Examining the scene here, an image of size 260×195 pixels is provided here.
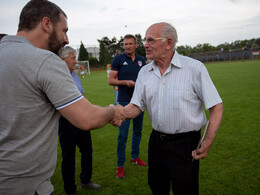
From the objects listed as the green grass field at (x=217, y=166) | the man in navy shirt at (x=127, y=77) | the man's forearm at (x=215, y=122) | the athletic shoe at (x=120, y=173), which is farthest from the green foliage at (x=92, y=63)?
the man's forearm at (x=215, y=122)

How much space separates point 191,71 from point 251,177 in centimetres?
281

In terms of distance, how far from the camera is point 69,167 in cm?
358

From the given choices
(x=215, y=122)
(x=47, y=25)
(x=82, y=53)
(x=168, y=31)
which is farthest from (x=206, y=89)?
(x=82, y=53)

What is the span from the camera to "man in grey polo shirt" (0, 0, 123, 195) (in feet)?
4.89

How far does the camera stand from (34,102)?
5.18 ft

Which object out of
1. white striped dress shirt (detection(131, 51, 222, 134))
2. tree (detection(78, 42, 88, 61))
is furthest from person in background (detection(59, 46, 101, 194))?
tree (detection(78, 42, 88, 61))

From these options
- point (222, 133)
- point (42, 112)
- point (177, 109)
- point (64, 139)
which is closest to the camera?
point (42, 112)

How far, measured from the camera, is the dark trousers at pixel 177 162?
2455 mm

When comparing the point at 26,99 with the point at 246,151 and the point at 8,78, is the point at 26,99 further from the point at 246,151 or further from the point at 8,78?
the point at 246,151

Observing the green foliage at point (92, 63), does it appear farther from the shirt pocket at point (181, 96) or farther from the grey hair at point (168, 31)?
the shirt pocket at point (181, 96)

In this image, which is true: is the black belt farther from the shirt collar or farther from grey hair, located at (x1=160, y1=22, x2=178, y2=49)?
grey hair, located at (x1=160, y1=22, x2=178, y2=49)

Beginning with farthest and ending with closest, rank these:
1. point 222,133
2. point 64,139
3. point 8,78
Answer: point 222,133, point 64,139, point 8,78

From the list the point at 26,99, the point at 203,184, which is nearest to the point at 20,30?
the point at 26,99

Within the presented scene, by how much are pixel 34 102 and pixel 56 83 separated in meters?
0.25
